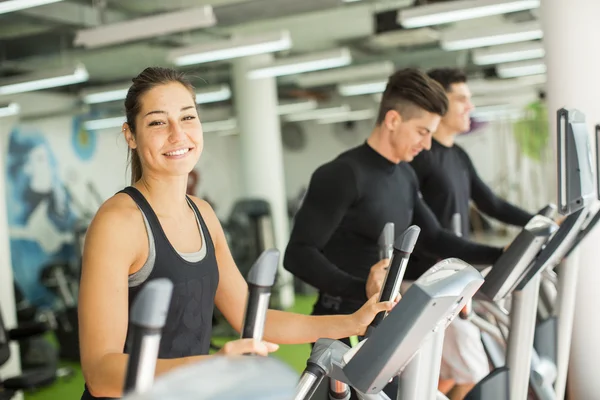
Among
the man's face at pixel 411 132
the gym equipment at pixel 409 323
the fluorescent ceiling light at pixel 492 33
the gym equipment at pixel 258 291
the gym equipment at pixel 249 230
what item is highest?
the fluorescent ceiling light at pixel 492 33

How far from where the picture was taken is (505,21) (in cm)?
950

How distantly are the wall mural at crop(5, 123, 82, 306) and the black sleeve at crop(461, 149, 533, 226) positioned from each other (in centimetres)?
773

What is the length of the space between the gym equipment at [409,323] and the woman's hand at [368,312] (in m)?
0.29

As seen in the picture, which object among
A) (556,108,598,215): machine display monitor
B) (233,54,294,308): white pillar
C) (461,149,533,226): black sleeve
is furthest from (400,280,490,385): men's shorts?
(233,54,294,308): white pillar

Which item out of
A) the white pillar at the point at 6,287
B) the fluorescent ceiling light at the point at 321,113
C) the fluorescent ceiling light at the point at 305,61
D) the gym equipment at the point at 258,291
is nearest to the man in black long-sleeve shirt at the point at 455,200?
the gym equipment at the point at 258,291

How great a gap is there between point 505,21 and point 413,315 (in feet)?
29.3

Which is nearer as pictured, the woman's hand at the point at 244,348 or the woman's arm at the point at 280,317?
the woman's hand at the point at 244,348

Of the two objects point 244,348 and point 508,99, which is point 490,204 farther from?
point 508,99

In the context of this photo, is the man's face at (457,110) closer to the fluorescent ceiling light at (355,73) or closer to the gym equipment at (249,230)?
the gym equipment at (249,230)

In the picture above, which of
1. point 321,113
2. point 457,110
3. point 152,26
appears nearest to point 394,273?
point 457,110

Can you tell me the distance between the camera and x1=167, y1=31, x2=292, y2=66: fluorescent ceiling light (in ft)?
21.6

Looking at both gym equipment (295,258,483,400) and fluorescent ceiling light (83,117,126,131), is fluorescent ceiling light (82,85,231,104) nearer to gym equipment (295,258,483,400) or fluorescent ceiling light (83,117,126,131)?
fluorescent ceiling light (83,117,126,131)

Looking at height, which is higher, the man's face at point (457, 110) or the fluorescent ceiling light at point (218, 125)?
the man's face at point (457, 110)

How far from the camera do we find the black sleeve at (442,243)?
2826 mm
